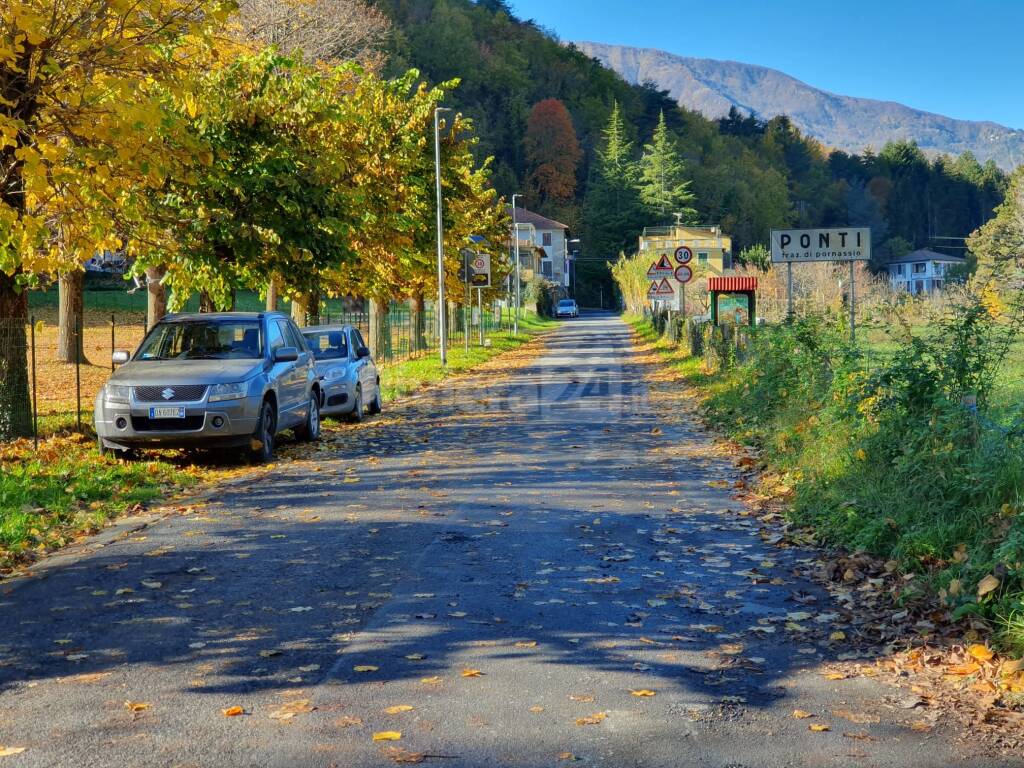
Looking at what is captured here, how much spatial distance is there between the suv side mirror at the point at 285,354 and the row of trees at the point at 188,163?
2.44 m

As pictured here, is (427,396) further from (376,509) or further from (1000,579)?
(1000,579)

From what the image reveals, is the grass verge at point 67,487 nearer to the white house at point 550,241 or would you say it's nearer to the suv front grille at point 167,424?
the suv front grille at point 167,424

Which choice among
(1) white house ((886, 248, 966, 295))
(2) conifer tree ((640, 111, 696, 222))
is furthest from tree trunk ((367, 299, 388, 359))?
(1) white house ((886, 248, 966, 295))

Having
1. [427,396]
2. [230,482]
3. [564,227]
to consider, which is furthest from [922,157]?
[230,482]

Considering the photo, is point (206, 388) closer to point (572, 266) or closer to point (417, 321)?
point (417, 321)

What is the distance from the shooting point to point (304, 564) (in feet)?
26.0

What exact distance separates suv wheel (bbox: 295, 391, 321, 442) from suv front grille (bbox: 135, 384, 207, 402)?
273 cm

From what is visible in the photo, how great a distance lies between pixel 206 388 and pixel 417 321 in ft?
97.5

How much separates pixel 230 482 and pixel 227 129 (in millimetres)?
9309

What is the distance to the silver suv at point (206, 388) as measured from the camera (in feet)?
43.1

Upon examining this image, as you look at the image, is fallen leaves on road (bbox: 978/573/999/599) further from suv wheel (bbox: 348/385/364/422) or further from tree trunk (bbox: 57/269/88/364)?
tree trunk (bbox: 57/269/88/364)

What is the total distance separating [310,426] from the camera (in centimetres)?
1598

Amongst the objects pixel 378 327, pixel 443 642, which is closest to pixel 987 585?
pixel 443 642

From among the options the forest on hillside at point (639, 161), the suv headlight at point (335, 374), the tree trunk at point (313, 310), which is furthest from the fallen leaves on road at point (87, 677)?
the forest on hillside at point (639, 161)
